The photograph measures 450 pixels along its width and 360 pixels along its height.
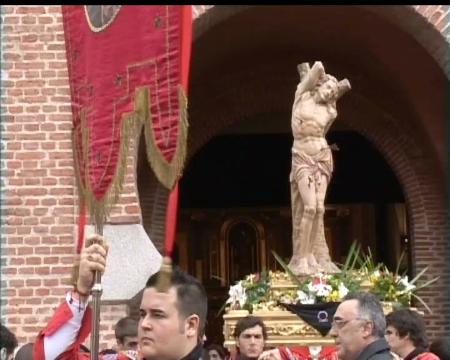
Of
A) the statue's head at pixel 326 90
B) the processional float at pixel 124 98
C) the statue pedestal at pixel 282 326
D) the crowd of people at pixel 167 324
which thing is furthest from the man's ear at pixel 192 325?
the statue's head at pixel 326 90

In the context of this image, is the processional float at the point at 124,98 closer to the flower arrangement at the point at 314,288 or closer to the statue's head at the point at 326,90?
the flower arrangement at the point at 314,288

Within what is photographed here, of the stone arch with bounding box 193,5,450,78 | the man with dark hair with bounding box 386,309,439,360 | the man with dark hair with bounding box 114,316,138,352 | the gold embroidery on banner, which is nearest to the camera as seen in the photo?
the gold embroidery on banner

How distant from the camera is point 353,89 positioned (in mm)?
15586

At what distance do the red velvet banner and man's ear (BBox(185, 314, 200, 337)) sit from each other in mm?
472

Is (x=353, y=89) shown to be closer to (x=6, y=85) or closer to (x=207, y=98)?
(x=207, y=98)

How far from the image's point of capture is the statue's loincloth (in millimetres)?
10703

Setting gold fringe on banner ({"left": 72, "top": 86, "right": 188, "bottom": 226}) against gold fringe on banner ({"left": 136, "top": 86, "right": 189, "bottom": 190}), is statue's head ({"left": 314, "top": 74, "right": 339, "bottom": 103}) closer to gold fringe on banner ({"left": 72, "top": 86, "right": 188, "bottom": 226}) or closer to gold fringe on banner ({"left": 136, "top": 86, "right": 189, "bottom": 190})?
gold fringe on banner ({"left": 72, "top": 86, "right": 188, "bottom": 226})

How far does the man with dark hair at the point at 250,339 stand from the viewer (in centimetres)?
788

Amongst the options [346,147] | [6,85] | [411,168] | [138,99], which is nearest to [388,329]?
[138,99]

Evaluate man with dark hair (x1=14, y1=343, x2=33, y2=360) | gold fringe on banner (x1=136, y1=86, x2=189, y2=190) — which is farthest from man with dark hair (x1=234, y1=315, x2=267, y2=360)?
gold fringe on banner (x1=136, y1=86, x2=189, y2=190)

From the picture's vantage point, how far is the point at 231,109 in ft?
52.2

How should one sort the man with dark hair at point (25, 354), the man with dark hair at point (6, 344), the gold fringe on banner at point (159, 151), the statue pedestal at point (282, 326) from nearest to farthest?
the gold fringe on banner at point (159, 151), the man with dark hair at point (25, 354), the man with dark hair at point (6, 344), the statue pedestal at point (282, 326)

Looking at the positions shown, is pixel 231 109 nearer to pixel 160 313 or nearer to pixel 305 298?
pixel 305 298

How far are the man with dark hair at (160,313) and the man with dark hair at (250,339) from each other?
3684mm
